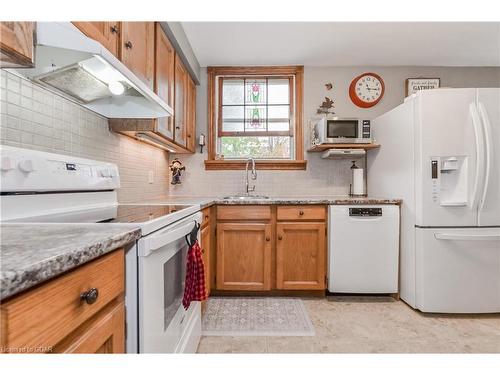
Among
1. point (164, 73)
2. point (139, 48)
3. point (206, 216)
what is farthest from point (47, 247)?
point (164, 73)

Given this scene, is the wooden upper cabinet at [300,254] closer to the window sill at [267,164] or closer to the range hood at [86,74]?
the window sill at [267,164]

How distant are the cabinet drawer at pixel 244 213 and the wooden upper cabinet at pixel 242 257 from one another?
0.06m

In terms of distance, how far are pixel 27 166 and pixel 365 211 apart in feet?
7.48

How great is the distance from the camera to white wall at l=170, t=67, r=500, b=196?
10.2ft

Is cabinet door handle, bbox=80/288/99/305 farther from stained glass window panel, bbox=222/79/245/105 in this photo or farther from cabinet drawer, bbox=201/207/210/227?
stained glass window panel, bbox=222/79/245/105

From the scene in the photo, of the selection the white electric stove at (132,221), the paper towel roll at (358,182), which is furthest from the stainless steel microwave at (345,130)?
A: the white electric stove at (132,221)

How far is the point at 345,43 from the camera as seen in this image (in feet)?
8.72

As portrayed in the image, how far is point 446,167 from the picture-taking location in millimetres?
2105

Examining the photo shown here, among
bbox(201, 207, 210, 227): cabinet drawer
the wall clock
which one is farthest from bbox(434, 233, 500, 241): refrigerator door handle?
bbox(201, 207, 210, 227): cabinet drawer

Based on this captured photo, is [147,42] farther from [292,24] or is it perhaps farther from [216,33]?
[292,24]

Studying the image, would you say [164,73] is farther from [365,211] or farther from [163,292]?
[365,211]

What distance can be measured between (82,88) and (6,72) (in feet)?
1.14

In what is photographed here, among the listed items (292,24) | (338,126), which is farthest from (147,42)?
(338,126)

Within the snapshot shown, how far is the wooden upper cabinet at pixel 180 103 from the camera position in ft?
7.74
